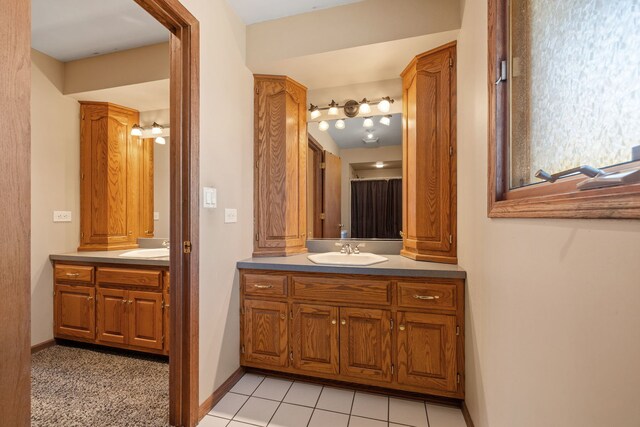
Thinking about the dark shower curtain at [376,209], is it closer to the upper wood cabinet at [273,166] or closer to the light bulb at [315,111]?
the upper wood cabinet at [273,166]

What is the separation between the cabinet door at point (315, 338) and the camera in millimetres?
1878

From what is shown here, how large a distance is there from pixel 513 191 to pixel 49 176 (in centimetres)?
363

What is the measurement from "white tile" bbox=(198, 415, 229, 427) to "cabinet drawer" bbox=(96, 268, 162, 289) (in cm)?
107

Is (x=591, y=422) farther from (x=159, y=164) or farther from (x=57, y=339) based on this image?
(x=57, y=339)

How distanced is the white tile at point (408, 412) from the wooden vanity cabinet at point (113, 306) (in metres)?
1.76

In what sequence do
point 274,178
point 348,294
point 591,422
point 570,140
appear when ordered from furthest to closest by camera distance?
1. point 274,178
2. point 348,294
3. point 570,140
4. point 591,422

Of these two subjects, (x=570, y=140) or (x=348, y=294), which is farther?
(x=348, y=294)

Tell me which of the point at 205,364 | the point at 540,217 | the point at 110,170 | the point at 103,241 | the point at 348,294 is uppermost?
the point at 110,170

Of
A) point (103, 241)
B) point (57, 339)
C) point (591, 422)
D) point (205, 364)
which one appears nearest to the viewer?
point (591, 422)

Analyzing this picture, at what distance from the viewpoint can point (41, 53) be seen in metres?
2.58

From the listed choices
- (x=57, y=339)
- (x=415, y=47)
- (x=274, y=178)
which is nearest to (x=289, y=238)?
(x=274, y=178)

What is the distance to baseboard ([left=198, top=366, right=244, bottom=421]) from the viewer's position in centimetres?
165

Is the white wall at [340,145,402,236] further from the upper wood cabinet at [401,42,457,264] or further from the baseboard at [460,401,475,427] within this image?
the baseboard at [460,401,475,427]

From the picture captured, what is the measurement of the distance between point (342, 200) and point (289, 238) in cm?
62
